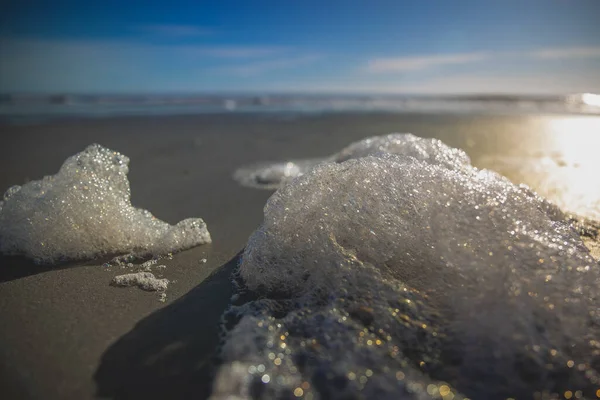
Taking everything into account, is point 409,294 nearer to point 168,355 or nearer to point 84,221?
point 168,355

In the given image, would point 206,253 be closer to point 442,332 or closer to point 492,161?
point 442,332

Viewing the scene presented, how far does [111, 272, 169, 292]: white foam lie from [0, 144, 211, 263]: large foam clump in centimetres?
32

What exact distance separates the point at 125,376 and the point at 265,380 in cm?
52

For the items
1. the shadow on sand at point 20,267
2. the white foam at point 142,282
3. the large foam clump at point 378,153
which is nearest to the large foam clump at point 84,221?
the shadow on sand at point 20,267

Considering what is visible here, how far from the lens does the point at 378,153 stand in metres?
2.53

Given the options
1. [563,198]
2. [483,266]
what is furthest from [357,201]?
[563,198]

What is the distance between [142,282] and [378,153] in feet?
5.19

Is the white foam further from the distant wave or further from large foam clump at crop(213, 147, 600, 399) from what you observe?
the distant wave

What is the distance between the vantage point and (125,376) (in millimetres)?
1403

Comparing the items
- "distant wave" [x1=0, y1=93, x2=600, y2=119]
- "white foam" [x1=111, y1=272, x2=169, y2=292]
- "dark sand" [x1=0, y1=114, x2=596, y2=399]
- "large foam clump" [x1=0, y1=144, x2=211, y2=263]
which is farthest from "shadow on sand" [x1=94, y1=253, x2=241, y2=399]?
"distant wave" [x1=0, y1=93, x2=600, y2=119]

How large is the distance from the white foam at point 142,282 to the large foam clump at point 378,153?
3.39ft

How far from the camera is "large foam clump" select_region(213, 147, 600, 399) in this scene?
135cm

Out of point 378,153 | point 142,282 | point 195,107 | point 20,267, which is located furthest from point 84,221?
point 195,107

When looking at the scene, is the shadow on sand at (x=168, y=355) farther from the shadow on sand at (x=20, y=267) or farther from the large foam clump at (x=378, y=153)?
the large foam clump at (x=378, y=153)
